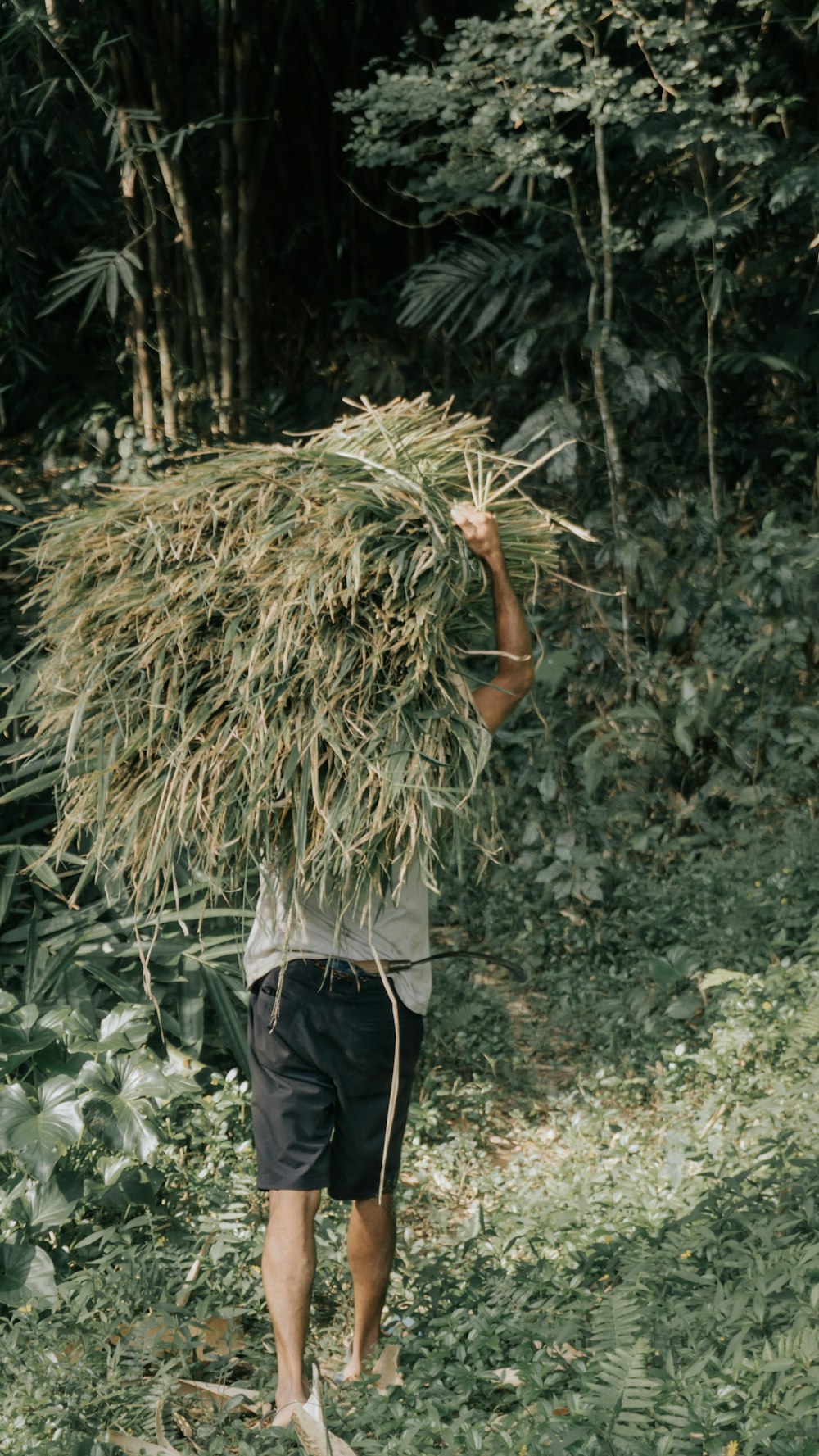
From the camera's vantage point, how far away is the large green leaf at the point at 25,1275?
2.42 m

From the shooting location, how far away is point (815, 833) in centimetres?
459

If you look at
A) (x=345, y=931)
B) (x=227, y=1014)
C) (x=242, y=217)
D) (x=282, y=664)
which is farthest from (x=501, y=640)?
(x=242, y=217)

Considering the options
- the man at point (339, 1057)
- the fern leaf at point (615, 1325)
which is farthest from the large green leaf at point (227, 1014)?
the fern leaf at point (615, 1325)

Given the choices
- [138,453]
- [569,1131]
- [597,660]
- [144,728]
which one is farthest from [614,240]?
[144,728]

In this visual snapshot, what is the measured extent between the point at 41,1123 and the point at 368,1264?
69 cm

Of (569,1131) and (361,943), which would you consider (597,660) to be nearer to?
(569,1131)

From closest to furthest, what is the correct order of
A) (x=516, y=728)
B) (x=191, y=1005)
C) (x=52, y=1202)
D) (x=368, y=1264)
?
(x=368, y=1264), (x=52, y=1202), (x=191, y=1005), (x=516, y=728)

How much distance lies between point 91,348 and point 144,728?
6197mm

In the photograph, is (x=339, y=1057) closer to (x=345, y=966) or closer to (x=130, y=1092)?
(x=345, y=966)

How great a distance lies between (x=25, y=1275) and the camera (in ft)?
8.07

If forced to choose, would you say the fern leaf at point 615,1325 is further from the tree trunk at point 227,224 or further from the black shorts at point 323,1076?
the tree trunk at point 227,224

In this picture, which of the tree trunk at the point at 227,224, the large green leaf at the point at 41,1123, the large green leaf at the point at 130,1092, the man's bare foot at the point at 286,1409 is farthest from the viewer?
the tree trunk at the point at 227,224

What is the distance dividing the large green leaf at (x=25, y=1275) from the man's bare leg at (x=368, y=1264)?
55 centimetres

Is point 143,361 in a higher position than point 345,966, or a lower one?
lower
